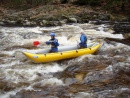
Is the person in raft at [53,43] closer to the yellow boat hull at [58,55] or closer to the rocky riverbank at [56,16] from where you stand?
the yellow boat hull at [58,55]

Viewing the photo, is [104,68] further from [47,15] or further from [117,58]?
[47,15]

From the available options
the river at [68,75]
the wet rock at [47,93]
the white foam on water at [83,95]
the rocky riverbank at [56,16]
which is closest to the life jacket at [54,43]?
the river at [68,75]

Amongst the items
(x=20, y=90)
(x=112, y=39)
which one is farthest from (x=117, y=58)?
(x=20, y=90)

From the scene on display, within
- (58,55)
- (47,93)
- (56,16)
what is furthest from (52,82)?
(56,16)

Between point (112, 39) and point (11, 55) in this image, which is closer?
point (11, 55)

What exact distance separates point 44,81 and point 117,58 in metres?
3.53

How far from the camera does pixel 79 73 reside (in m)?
9.22

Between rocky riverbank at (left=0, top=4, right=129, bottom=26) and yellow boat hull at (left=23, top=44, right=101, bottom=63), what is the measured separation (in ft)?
23.2

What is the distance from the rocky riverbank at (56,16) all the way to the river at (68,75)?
5.15m

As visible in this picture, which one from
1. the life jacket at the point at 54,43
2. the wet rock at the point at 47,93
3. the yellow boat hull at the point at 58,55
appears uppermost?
the life jacket at the point at 54,43

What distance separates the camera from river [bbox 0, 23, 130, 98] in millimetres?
7824

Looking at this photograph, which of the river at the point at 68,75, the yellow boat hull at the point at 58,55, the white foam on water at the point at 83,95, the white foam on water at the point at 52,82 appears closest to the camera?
the white foam on water at the point at 83,95

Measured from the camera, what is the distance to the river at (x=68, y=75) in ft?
25.7

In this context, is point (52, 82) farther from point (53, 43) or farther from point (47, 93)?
point (53, 43)
